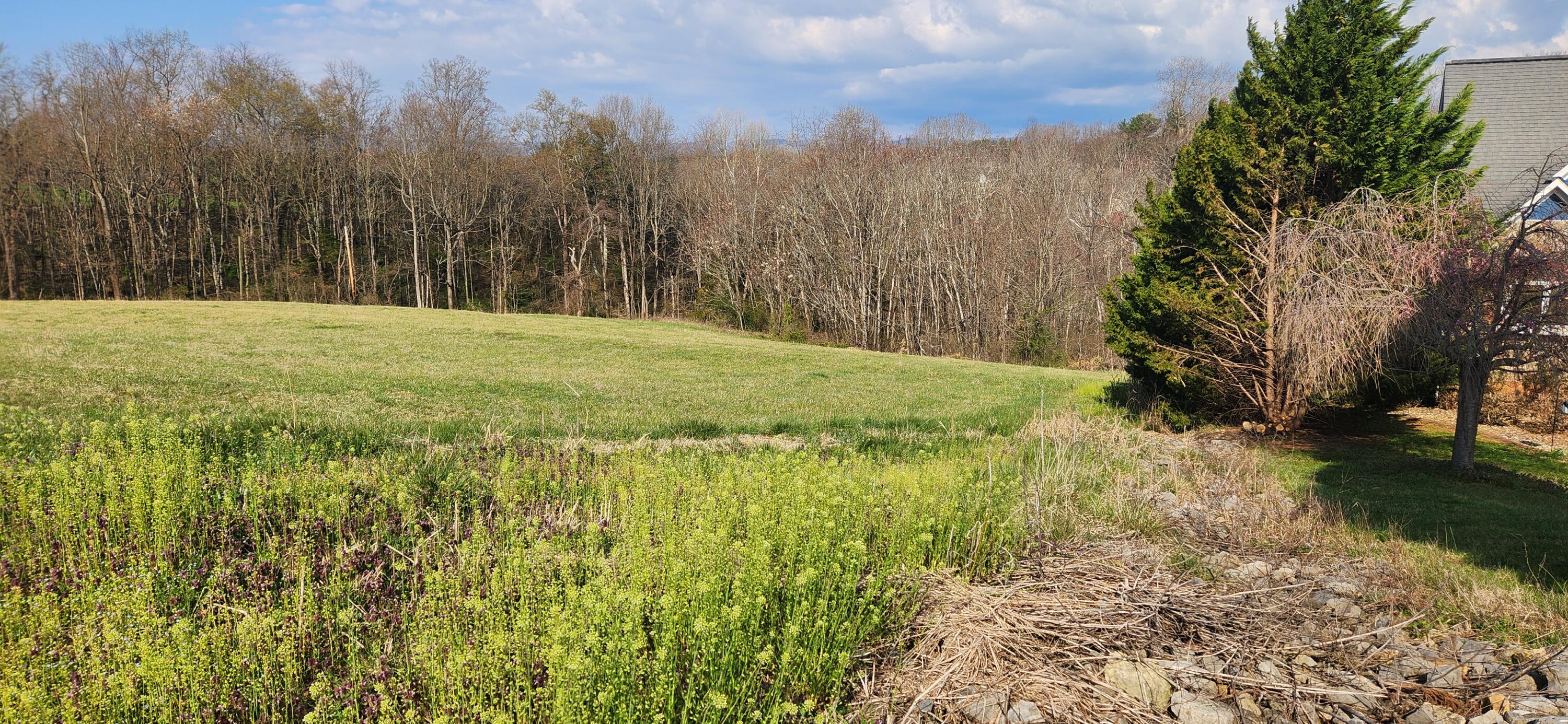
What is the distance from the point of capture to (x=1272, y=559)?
5273 mm

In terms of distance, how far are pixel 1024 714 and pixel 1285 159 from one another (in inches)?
414

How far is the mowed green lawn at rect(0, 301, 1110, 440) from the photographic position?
32.5 ft

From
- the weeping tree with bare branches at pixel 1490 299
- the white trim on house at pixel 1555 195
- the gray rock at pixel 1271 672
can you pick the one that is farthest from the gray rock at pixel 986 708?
the white trim on house at pixel 1555 195

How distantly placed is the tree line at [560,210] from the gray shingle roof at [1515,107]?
7480mm

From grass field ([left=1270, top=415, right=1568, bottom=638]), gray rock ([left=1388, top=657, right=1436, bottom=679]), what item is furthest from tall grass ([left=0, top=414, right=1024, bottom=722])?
grass field ([left=1270, top=415, right=1568, bottom=638])

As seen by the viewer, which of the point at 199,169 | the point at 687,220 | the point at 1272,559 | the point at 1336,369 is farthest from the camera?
the point at 687,220

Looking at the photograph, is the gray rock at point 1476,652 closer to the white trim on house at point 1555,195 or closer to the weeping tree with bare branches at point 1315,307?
the weeping tree with bare branches at point 1315,307

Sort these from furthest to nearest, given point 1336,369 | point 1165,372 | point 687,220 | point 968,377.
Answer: point 687,220, point 968,377, point 1165,372, point 1336,369

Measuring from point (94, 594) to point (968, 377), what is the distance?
18557mm

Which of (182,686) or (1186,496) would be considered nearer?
(182,686)

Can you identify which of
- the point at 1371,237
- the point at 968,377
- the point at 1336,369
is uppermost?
the point at 1371,237

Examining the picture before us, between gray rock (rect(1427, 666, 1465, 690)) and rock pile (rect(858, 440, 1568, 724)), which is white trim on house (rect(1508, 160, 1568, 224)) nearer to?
rock pile (rect(858, 440, 1568, 724))

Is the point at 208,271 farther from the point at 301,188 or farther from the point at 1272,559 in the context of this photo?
the point at 1272,559

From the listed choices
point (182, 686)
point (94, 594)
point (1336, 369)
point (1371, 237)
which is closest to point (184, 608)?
point (94, 594)
